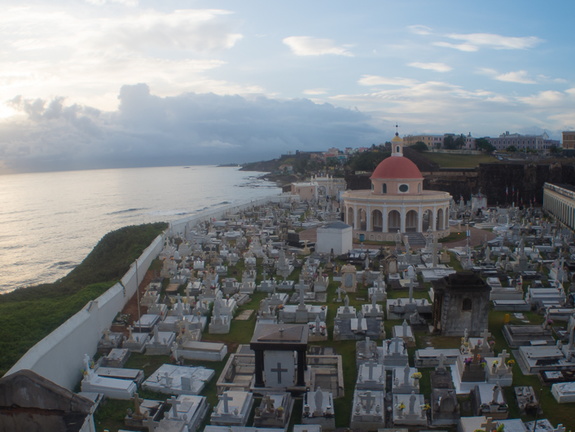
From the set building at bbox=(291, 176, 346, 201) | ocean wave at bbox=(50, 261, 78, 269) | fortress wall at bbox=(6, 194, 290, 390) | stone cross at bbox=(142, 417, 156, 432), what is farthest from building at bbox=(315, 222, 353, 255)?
building at bbox=(291, 176, 346, 201)

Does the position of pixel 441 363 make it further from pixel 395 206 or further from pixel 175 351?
pixel 395 206

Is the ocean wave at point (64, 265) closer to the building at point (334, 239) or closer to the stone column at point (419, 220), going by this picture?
the building at point (334, 239)

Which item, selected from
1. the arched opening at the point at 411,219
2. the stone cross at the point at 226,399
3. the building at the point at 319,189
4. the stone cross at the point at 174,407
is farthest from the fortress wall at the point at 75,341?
the building at the point at 319,189

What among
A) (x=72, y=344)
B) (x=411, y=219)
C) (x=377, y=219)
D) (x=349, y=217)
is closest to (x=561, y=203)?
(x=411, y=219)

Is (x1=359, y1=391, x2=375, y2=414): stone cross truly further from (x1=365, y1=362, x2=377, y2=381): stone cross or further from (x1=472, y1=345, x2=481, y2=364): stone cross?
(x1=472, y1=345, x2=481, y2=364): stone cross

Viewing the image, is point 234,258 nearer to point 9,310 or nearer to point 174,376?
point 9,310
